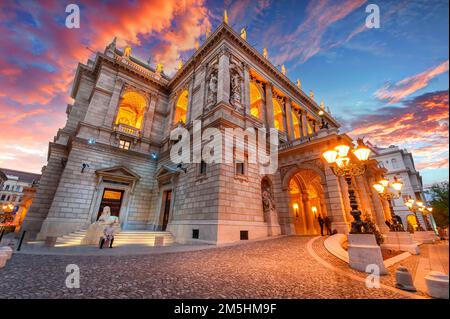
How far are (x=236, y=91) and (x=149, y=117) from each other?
37.5 ft

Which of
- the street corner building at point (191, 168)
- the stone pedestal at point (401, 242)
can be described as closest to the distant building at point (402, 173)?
the street corner building at point (191, 168)

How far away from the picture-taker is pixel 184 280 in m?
4.68

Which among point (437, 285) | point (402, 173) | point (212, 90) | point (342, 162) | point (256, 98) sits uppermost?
point (256, 98)

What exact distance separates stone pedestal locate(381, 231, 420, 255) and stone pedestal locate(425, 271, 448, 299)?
8.02 m

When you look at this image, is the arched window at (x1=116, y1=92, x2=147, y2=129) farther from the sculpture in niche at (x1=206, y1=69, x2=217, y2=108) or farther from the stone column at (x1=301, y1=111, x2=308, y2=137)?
the stone column at (x1=301, y1=111, x2=308, y2=137)

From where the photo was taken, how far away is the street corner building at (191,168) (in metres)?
13.1

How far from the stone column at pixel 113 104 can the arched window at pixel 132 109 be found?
0.96 meters

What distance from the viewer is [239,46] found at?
18.8 metres

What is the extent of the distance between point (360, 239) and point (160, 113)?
23091 millimetres

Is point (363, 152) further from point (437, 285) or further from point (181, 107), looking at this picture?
point (181, 107)

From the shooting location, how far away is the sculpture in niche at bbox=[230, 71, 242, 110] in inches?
640

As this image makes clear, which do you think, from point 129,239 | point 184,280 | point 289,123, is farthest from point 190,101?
point 184,280

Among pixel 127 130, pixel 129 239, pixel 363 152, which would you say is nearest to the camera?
pixel 363 152

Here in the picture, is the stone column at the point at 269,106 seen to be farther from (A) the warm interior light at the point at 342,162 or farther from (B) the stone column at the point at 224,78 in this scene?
(A) the warm interior light at the point at 342,162
